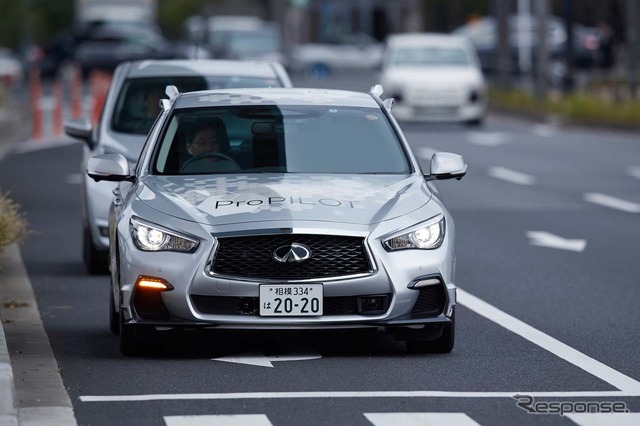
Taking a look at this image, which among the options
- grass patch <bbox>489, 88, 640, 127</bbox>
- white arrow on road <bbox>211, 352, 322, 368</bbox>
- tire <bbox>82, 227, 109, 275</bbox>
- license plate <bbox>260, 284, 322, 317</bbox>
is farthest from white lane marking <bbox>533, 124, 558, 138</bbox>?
license plate <bbox>260, 284, 322, 317</bbox>

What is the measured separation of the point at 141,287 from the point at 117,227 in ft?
1.76

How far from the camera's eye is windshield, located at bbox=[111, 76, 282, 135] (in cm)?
1459

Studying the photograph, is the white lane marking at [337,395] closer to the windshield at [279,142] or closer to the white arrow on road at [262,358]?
Result: the white arrow on road at [262,358]

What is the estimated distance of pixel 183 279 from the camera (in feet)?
31.0

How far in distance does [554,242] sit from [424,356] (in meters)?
6.90

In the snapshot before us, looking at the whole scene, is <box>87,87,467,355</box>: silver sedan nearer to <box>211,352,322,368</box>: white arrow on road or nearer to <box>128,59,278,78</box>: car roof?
<box>211,352,322,368</box>: white arrow on road

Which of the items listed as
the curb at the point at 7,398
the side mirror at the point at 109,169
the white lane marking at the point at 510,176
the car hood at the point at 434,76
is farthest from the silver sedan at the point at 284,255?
the car hood at the point at 434,76

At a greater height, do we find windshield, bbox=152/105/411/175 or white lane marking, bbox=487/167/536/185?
windshield, bbox=152/105/411/175

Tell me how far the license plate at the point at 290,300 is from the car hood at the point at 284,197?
363mm

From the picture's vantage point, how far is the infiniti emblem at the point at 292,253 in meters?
9.41

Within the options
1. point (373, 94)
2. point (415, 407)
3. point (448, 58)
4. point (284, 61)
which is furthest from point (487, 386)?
point (284, 61)

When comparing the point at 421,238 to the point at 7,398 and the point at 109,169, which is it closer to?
the point at 109,169

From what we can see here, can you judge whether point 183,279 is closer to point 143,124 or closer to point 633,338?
point 633,338

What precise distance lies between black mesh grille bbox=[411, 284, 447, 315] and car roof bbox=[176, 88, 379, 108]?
178 centimetres
